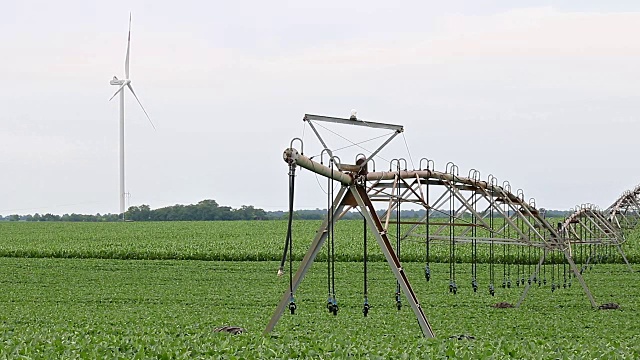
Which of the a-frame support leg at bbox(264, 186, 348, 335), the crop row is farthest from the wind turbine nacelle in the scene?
the a-frame support leg at bbox(264, 186, 348, 335)

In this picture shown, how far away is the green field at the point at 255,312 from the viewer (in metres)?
12.5

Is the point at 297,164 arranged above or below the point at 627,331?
above

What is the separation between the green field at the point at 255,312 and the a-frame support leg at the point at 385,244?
0.58 metres

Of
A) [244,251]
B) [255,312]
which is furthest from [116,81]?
[255,312]

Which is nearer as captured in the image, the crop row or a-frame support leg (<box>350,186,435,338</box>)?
a-frame support leg (<box>350,186,435,338</box>)

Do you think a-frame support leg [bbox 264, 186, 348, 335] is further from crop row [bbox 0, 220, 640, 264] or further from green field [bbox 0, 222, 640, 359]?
crop row [bbox 0, 220, 640, 264]

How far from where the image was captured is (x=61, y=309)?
20625 millimetres

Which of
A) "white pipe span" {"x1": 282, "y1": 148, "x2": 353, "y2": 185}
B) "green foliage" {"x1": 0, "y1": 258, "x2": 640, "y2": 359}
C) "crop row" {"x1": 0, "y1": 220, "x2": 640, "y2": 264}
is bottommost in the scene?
"green foliage" {"x1": 0, "y1": 258, "x2": 640, "y2": 359}

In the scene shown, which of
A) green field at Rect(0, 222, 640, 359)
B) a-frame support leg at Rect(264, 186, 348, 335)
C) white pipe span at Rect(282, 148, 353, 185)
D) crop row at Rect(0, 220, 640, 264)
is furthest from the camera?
crop row at Rect(0, 220, 640, 264)

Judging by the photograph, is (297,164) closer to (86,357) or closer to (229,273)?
(86,357)

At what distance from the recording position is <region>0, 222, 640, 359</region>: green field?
12453mm

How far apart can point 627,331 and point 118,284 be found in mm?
15797

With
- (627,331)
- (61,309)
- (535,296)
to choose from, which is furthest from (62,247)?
(627,331)

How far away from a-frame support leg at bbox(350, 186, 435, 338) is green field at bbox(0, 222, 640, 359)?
0.58 meters
